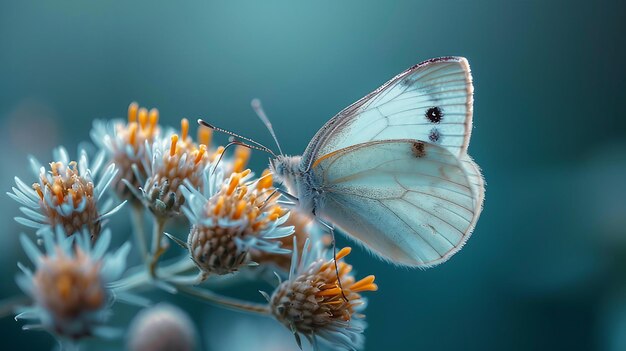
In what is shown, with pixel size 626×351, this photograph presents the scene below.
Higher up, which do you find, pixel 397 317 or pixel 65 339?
pixel 65 339

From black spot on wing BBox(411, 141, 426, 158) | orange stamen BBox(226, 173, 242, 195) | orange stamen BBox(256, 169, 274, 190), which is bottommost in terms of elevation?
orange stamen BBox(256, 169, 274, 190)

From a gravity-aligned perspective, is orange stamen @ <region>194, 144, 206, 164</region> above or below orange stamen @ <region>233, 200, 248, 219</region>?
above

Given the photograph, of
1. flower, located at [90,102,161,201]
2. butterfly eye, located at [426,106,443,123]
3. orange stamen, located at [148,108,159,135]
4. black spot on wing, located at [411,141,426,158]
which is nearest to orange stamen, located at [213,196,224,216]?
flower, located at [90,102,161,201]

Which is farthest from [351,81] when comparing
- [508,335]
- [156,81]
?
[508,335]

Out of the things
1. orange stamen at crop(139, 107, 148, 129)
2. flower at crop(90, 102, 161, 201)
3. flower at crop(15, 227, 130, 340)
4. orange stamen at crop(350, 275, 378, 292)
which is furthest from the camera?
orange stamen at crop(139, 107, 148, 129)

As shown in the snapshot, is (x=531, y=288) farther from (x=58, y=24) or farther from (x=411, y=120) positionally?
(x=58, y=24)

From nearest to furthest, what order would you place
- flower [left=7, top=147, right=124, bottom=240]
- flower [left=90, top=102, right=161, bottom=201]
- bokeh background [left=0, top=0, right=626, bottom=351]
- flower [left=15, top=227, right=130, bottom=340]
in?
flower [left=15, top=227, right=130, bottom=340]
flower [left=7, top=147, right=124, bottom=240]
flower [left=90, top=102, right=161, bottom=201]
bokeh background [left=0, top=0, right=626, bottom=351]

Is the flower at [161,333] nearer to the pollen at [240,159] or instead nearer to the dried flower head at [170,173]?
the dried flower head at [170,173]

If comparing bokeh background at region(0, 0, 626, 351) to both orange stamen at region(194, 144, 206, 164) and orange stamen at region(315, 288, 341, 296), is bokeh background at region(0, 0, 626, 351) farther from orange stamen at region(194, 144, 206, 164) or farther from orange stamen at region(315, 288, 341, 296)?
orange stamen at region(315, 288, 341, 296)
